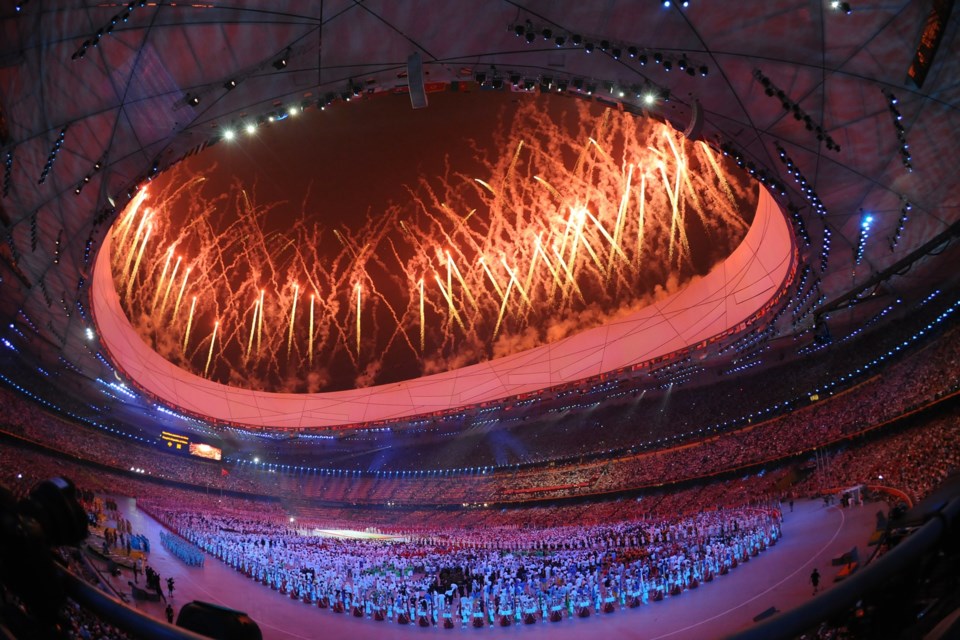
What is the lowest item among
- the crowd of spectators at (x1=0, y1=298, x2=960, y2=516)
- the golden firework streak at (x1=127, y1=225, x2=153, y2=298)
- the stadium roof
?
the crowd of spectators at (x1=0, y1=298, x2=960, y2=516)

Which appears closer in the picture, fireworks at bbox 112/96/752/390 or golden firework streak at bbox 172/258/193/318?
fireworks at bbox 112/96/752/390

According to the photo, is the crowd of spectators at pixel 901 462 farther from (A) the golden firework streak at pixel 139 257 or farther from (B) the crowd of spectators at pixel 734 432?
(A) the golden firework streak at pixel 139 257

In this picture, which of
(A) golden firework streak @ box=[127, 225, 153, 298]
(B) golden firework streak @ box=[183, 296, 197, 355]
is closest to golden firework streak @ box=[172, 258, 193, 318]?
(B) golden firework streak @ box=[183, 296, 197, 355]

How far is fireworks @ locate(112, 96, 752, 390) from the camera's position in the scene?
112ft

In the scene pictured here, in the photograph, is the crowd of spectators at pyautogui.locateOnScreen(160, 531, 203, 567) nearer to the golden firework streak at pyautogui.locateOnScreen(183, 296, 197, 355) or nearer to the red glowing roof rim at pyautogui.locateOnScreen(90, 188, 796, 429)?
the red glowing roof rim at pyautogui.locateOnScreen(90, 188, 796, 429)

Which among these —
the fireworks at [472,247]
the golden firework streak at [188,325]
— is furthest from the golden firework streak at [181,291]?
the golden firework streak at [188,325]

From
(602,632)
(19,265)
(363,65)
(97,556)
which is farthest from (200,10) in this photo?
(602,632)

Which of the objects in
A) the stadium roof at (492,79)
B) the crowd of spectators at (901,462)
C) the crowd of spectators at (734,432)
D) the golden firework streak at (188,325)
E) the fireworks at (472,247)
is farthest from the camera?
the golden firework streak at (188,325)

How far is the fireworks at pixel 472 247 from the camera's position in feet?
112

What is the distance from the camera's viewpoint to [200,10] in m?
16.2

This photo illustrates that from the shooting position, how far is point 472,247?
4097 cm

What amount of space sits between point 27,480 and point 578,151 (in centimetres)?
3066

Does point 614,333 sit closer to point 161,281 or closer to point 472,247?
point 472,247

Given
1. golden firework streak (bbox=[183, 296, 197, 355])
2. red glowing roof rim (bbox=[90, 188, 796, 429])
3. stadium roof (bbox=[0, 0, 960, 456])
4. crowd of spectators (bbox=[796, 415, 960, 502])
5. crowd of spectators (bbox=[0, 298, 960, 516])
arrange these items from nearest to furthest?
1. stadium roof (bbox=[0, 0, 960, 456])
2. crowd of spectators (bbox=[796, 415, 960, 502])
3. crowd of spectators (bbox=[0, 298, 960, 516])
4. red glowing roof rim (bbox=[90, 188, 796, 429])
5. golden firework streak (bbox=[183, 296, 197, 355])
